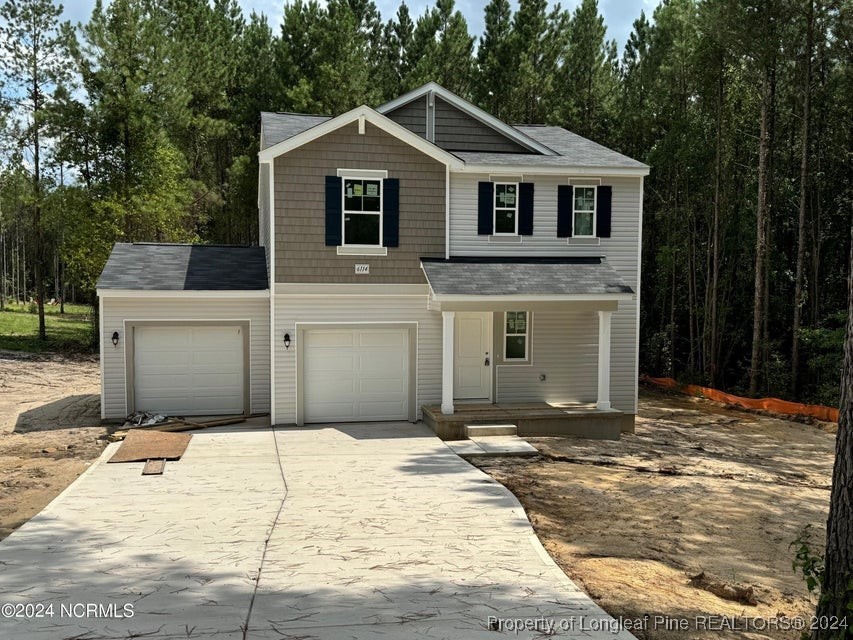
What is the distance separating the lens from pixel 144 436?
11.6 meters

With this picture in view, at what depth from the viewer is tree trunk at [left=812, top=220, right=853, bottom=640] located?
12.6 feet

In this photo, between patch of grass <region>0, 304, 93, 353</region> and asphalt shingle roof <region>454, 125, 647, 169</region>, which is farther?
patch of grass <region>0, 304, 93, 353</region>

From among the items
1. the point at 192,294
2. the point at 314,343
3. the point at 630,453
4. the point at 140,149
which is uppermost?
the point at 140,149

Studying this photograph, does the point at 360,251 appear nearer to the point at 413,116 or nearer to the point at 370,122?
the point at 370,122

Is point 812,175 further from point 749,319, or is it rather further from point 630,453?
point 630,453

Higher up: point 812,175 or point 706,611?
point 812,175

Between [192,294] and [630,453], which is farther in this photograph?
[192,294]

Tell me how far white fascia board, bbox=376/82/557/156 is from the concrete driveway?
8.46 metres

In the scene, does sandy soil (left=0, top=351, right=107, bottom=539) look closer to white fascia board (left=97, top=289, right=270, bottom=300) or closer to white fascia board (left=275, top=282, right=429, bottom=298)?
white fascia board (left=97, top=289, right=270, bottom=300)

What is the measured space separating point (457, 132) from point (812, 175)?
1249cm

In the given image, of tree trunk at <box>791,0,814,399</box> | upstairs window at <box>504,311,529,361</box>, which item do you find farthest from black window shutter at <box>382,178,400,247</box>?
tree trunk at <box>791,0,814,399</box>

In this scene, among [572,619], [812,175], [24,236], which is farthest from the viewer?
[24,236]

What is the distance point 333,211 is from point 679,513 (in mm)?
8475

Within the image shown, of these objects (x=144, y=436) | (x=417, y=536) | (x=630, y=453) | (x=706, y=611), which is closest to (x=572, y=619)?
(x=706, y=611)
